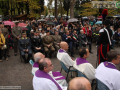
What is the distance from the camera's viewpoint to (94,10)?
21.2 metres

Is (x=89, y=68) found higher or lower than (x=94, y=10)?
lower

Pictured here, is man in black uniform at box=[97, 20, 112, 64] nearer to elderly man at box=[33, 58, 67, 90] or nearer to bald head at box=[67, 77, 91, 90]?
elderly man at box=[33, 58, 67, 90]

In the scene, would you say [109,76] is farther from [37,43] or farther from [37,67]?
[37,43]

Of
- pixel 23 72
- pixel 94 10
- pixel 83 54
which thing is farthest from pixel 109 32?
pixel 94 10

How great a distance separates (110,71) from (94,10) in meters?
19.9

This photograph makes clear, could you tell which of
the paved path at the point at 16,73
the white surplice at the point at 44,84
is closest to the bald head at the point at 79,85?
the white surplice at the point at 44,84

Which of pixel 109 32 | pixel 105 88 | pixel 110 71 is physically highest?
pixel 109 32

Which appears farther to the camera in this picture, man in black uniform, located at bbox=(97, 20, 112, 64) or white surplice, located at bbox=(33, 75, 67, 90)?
man in black uniform, located at bbox=(97, 20, 112, 64)

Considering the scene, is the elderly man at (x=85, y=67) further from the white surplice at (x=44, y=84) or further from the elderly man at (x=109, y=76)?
the white surplice at (x=44, y=84)

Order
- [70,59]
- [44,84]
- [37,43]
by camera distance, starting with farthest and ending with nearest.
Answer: [37,43]
[70,59]
[44,84]

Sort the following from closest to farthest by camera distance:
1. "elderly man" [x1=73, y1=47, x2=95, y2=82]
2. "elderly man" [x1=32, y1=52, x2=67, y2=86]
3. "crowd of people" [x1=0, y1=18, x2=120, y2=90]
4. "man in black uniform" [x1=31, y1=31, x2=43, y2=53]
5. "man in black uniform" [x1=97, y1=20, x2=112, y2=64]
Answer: "crowd of people" [x1=0, y1=18, x2=120, y2=90] < "elderly man" [x1=73, y1=47, x2=95, y2=82] < "elderly man" [x1=32, y1=52, x2=67, y2=86] < "man in black uniform" [x1=97, y1=20, x2=112, y2=64] < "man in black uniform" [x1=31, y1=31, x2=43, y2=53]

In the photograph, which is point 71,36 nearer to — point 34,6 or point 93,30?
point 93,30

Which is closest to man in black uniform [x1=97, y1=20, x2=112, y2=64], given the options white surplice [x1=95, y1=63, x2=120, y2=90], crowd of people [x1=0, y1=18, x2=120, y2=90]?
crowd of people [x1=0, y1=18, x2=120, y2=90]

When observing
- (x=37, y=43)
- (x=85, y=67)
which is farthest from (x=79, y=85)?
(x=37, y=43)
